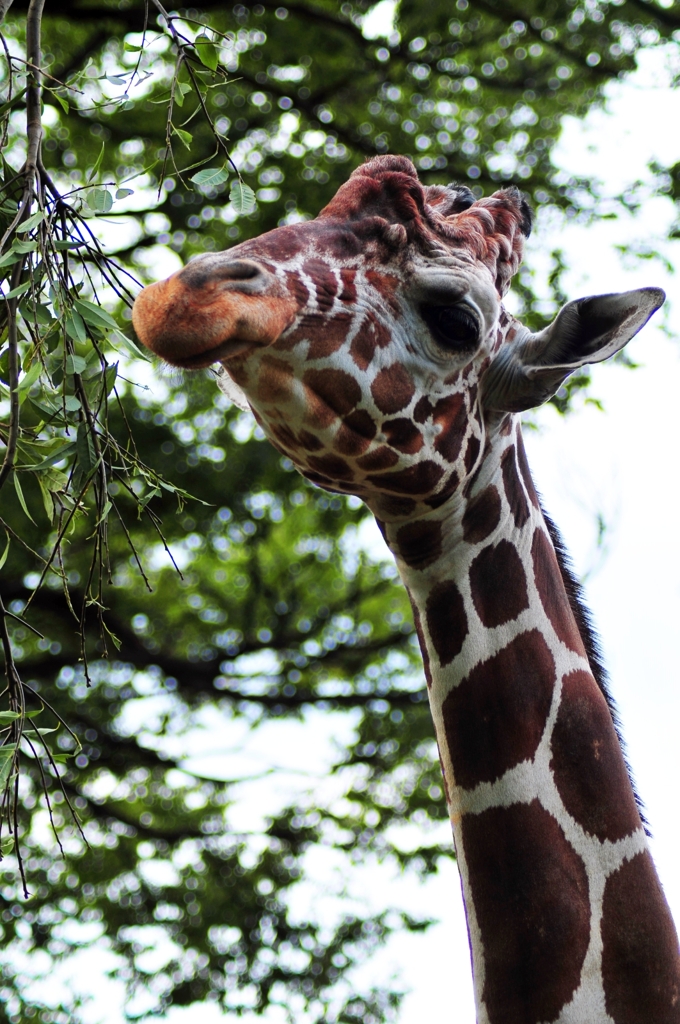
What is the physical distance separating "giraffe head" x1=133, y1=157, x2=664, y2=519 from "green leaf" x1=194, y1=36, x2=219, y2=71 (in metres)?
0.40

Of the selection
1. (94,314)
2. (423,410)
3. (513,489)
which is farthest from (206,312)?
(513,489)

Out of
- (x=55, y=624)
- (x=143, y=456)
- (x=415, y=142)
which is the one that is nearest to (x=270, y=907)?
(x=55, y=624)

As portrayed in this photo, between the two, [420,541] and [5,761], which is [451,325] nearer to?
[420,541]

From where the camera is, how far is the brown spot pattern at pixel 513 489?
9.64 feet

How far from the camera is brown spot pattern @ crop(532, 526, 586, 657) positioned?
2.84 meters

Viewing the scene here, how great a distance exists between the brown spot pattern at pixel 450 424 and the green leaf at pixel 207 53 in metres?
0.98

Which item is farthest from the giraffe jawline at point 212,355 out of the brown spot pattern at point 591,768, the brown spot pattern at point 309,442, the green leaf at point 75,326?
the brown spot pattern at point 591,768

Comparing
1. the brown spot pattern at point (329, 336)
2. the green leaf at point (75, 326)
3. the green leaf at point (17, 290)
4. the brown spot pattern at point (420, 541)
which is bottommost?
the brown spot pattern at point (420, 541)

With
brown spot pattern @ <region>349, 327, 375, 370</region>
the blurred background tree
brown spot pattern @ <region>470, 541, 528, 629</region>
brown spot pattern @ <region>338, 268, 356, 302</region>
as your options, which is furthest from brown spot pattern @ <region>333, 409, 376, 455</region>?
the blurred background tree

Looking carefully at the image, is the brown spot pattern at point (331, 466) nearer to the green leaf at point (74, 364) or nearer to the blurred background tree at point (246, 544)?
the green leaf at point (74, 364)

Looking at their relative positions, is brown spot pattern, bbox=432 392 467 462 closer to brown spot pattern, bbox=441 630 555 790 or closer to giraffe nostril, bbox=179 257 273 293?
brown spot pattern, bbox=441 630 555 790

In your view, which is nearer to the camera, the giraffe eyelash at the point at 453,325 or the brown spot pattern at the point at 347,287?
the brown spot pattern at the point at 347,287

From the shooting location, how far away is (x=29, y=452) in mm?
2549

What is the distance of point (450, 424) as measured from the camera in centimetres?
272
